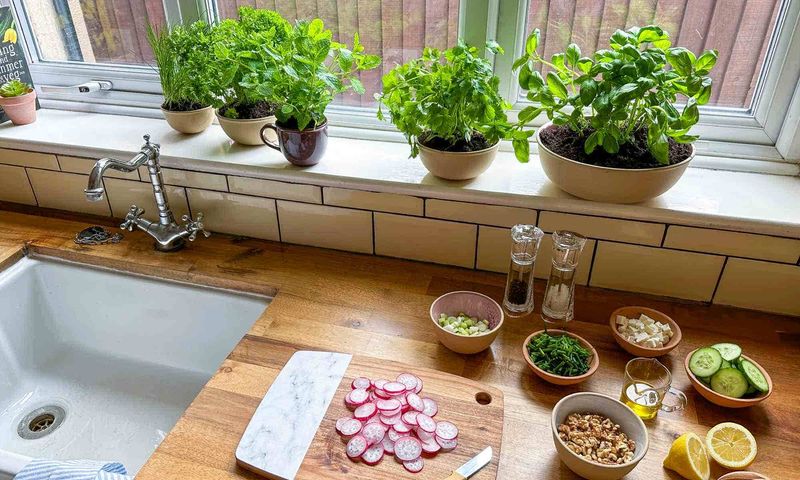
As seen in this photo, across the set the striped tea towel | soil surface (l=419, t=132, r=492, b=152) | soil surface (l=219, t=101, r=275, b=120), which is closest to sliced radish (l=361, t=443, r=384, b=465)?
the striped tea towel

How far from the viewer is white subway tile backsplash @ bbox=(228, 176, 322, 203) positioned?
3.90ft

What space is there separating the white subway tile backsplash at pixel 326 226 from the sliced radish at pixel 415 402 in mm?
449

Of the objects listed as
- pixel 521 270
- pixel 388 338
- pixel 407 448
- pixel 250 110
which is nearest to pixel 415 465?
pixel 407 448

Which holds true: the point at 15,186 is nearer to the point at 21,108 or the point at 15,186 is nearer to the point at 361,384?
the point at 21,108

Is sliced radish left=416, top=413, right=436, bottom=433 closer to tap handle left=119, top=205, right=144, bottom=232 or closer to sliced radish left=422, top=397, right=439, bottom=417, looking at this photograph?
sliced radish left=422, top=397, right=439, bottom=417

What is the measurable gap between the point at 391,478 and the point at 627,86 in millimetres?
658

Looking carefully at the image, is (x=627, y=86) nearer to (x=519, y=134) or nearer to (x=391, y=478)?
(x=519, y=134)

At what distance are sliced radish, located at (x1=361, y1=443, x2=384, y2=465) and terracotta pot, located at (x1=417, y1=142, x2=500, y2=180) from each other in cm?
53

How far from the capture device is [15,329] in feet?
4.10

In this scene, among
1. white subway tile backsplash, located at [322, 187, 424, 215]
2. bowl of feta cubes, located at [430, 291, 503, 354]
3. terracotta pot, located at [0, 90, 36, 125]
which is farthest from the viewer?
terracotta pot, located at [0, 90, 36, 125]

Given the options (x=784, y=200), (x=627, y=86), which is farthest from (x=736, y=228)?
(x=627, y=86)

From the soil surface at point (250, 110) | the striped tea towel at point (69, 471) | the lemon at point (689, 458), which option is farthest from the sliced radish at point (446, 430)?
the soil surface at point (250, 110)

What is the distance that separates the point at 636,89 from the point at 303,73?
0.58 meters

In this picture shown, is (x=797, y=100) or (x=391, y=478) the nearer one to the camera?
(x=391, y=478)
